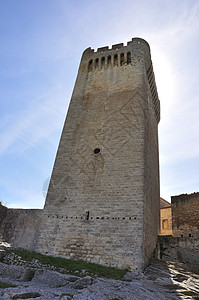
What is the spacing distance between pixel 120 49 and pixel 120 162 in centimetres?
776

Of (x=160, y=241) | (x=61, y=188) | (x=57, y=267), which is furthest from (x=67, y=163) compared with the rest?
(x=160, y=241)

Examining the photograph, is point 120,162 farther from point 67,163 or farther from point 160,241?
point 160,241

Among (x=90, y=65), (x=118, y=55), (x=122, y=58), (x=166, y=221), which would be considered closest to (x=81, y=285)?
(x=122, y=58)

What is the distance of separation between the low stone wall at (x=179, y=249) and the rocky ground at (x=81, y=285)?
3217mm

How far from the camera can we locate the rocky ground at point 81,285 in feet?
12.3

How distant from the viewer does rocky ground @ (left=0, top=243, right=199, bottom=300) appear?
12.3ft

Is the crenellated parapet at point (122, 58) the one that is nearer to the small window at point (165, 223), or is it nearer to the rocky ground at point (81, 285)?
the small window at point (165, 223)

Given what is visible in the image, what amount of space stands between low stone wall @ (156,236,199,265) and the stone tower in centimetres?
104

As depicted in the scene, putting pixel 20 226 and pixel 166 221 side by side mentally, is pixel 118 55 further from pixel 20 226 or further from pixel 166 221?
pixel 166 221

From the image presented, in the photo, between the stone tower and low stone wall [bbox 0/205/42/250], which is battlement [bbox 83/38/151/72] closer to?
the stone tower

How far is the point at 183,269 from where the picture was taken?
341 inches

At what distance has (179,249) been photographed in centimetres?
1069

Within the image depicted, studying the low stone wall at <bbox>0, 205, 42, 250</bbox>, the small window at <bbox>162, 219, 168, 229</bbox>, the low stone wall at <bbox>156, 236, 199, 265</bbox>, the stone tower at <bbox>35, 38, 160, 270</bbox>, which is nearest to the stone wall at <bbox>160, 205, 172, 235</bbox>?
the small window at <bbox>162, 219, 168, 229</bbox>

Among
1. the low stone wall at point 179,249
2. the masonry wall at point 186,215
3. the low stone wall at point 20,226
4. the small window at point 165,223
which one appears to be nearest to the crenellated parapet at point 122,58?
the masonry wall at point 186,215
